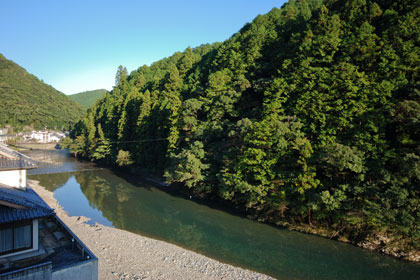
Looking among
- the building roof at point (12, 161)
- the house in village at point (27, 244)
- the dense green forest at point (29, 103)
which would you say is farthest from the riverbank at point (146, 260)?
the dense green forest at point (29, 103)

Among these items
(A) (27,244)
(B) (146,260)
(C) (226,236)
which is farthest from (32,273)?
(C) (226,236)

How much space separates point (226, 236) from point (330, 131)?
9.99 m

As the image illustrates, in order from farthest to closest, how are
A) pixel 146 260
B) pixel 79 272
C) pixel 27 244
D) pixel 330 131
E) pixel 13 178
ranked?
pixel 330 131 < pixel 146 260 < pixel 13 178 < pixel 27 244 < pixel 79 272

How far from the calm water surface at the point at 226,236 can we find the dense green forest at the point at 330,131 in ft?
5.48

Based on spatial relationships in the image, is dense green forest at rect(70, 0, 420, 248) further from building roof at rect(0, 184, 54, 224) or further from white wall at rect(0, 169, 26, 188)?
white wall at rect(0, 169, 26, 188)

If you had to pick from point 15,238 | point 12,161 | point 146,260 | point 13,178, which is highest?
point 12,161

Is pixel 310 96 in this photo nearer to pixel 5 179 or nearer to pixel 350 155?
pixel 350 155

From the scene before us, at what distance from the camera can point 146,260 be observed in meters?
12.5

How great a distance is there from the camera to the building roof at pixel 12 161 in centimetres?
898

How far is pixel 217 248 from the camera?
14.8 metres

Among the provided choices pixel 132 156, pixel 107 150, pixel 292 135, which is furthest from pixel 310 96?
pixel 107 150

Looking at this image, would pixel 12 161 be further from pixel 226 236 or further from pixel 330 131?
pixel 330 131

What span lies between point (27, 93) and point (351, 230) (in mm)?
132001

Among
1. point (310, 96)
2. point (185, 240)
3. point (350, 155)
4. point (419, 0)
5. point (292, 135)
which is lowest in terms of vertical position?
point (185, 240)
